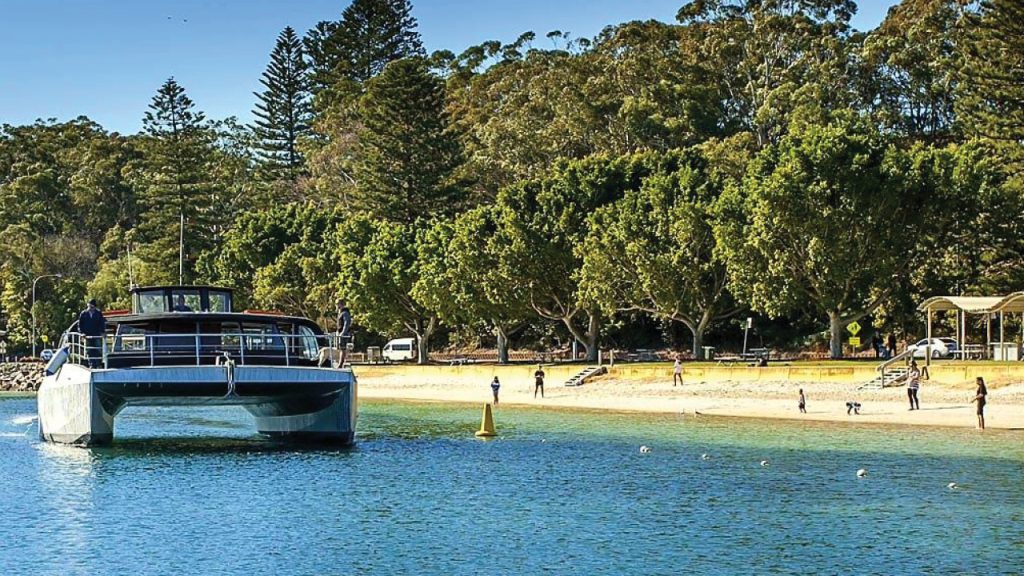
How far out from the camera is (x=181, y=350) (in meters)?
32.9

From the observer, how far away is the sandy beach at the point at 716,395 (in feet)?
138

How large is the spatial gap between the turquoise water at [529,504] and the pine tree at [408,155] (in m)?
55.3

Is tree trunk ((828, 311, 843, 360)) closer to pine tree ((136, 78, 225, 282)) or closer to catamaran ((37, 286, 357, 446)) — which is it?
catamaran ((37, 286, 357, 446))

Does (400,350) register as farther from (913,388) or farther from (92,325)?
(92,325)

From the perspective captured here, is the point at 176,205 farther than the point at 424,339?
Yes

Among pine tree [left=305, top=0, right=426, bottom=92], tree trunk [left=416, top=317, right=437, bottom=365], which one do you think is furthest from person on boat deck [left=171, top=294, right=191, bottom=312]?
pine tree [left=305, top=0, right=426, bottom=92]

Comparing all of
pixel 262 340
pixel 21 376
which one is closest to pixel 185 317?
pixel 262 340

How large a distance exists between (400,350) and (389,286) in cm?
865

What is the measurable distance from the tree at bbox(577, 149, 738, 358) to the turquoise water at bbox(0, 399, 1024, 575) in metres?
22.9

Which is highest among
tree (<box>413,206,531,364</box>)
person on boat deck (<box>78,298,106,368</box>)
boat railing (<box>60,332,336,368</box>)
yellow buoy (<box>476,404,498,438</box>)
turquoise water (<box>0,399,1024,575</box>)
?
tree (<box>413,206,531,364</box>)

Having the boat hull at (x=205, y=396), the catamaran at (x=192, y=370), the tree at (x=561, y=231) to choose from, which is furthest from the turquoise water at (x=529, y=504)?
the tree at (x=561, y=231)

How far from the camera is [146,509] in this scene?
26.1 meters

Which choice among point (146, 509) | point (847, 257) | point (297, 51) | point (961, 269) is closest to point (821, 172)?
point (847, 257)

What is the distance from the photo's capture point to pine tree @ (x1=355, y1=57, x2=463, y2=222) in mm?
95562
